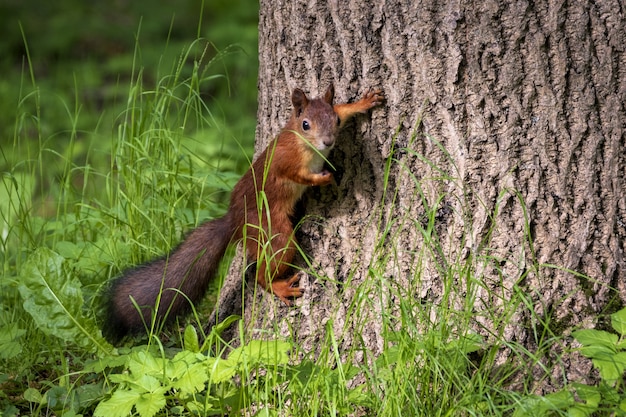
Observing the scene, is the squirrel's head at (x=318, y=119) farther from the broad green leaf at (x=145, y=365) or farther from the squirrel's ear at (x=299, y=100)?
the broad green leaf at (x=145, y=365)

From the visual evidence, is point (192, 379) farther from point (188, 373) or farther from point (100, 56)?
point (100, 56)

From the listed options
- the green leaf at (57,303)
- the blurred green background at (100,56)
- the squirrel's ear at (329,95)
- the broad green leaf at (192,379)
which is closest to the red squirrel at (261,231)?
the squirrel's ear at (329,95)

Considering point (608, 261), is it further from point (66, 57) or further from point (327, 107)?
point (66, 57)

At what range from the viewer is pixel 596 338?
233cm

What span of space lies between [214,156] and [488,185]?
298cm

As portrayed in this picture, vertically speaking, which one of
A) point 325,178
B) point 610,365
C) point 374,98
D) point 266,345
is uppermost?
point 374,98

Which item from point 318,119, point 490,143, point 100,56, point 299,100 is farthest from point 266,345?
point 100,56

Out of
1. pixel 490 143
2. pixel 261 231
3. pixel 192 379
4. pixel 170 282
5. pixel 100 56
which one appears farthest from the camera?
pixel 100 56

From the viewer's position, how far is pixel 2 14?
8.78 m

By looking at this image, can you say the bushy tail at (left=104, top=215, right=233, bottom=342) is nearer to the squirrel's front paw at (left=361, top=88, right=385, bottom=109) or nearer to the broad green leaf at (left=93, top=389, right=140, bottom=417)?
the broad green leaf at (left=93, top=389, right=140, bottom=417)

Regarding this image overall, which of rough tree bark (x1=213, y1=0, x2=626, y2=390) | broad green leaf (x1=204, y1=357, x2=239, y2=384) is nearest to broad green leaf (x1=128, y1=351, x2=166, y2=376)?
broad green leaf (x1=204, y1=357, x2=239, y2=384)

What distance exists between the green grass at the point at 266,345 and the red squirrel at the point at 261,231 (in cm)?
14

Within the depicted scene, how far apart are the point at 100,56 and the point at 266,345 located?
683 centimetres

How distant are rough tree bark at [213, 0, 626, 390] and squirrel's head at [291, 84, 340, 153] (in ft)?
0.31
